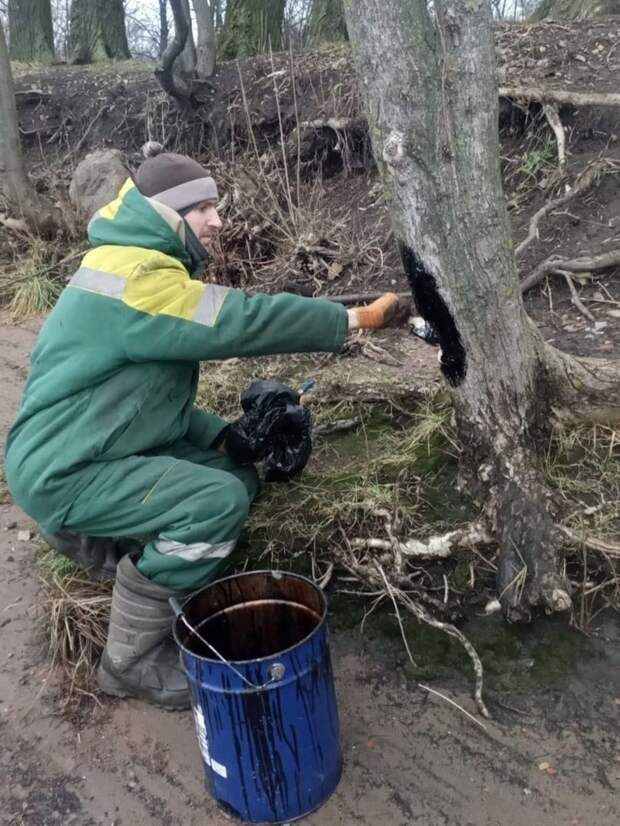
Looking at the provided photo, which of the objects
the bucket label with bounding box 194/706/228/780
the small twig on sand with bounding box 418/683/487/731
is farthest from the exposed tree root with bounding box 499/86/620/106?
the bucket label with bounding box 194/706/228/780

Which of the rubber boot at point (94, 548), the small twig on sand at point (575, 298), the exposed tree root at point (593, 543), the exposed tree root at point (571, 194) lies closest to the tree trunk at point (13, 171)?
the exposed tree root at point (571, 194)

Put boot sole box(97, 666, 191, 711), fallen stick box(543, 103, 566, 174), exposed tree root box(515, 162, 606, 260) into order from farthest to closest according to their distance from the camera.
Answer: fallen stick box(543, 103, 566, 174), exposed tree root box(515, 162, 606, 260), boot sole box(97, 666, 191, 711)

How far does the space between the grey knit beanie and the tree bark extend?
587 millimetres

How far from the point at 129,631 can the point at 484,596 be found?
118 cm

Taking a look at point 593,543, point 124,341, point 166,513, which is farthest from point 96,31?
point 593,543

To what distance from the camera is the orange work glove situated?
2.66 meters

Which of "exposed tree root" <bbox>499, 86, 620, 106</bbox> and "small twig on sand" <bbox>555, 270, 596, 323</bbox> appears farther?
"exposed tree root" <bbox>499, 86, 620, 106</bbox>

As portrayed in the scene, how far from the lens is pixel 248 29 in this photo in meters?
8.72

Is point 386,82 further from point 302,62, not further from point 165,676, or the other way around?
point 302,62

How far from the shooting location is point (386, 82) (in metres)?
2.39

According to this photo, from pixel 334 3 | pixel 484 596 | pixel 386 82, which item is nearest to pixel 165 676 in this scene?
pixel 484 596

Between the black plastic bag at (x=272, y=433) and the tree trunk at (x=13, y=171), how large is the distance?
4.89 m

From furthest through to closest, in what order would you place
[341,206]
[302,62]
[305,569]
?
[302,62], [341,206], [305,569]

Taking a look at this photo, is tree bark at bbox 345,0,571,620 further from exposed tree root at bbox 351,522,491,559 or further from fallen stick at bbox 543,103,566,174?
fallen stick at bbox 543,103,566,174
